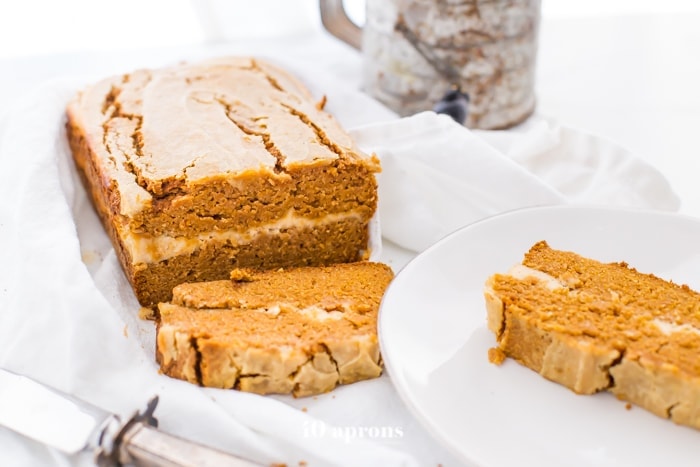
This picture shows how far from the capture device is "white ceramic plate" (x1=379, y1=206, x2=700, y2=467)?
2.04 meters

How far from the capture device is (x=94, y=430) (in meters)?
2.08

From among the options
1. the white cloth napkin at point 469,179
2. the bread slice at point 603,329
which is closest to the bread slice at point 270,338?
the bread slice at point 603,329

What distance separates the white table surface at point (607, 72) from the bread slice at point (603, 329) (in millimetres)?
1280

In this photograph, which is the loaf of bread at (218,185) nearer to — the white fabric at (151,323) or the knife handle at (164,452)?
the white fabric at (151,323)

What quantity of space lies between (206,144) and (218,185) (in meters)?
0.24

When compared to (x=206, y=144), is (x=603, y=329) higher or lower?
lower

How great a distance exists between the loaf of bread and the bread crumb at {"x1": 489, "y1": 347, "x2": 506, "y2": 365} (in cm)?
78

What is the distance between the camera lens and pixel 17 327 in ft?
8.12

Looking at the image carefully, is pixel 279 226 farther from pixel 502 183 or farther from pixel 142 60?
pixel 142 60

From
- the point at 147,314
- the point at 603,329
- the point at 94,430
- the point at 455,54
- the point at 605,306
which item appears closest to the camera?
the point at 94,430

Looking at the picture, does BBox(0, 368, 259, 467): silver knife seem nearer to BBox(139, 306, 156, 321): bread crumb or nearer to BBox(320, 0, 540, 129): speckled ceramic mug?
BBox(139, 306, 156, 321): bread crumb

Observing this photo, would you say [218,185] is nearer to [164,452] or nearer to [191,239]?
[191,239]

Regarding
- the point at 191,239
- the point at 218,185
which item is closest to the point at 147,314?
the point at 191,239

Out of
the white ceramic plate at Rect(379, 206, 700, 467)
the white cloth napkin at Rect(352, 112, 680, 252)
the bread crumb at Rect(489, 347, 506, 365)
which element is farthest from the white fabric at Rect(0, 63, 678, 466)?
the bread crumb at Rect(489, 347, 506, 365)
